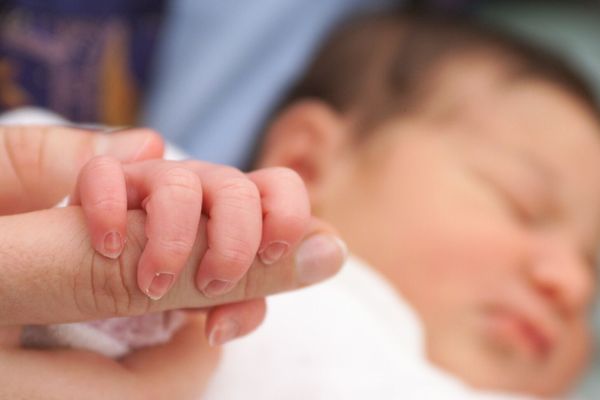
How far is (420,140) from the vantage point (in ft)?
3.82

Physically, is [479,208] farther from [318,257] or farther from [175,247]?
[175,247]

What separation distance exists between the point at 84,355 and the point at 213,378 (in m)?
0.15

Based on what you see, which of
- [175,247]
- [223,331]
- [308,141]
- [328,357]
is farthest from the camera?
[308,141]

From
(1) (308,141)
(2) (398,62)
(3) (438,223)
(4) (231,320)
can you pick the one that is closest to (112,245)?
(4) (231,320)

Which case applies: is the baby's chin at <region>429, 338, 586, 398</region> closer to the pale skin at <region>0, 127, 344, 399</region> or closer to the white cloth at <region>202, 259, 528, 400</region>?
the white cloth at <region>202, 259, 528, 400</region>

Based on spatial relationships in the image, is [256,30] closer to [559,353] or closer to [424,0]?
[424,0]

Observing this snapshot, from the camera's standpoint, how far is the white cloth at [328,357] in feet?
2.44

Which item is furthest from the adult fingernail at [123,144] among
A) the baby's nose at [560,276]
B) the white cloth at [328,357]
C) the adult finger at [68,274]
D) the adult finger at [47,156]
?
the baby's nose at [560,276]

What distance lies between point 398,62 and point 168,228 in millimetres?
905

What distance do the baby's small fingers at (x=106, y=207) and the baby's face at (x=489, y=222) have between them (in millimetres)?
566

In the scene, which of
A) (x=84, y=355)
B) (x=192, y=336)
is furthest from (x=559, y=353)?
(x=84, y=355)

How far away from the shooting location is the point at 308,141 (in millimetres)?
1237

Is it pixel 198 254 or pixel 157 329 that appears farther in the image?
pixel 157 329

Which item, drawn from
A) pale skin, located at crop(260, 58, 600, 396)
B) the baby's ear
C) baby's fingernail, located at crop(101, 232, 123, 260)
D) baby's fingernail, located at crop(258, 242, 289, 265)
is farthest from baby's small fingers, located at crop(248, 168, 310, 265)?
the baby's ear
